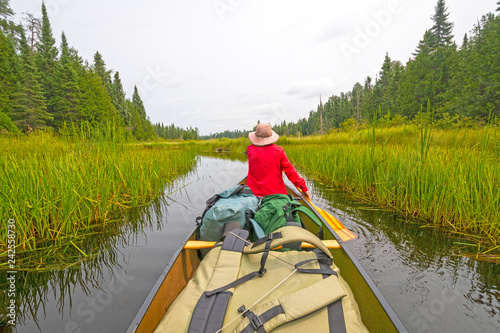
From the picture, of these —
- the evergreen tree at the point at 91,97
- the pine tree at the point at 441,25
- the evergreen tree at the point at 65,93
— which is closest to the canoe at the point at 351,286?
the evergreen tree at the point at 91,97

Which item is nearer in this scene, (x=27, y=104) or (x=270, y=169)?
(x=270, y=169)

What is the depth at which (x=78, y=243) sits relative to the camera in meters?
3.03

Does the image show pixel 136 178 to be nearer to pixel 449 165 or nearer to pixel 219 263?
pixel 219 263

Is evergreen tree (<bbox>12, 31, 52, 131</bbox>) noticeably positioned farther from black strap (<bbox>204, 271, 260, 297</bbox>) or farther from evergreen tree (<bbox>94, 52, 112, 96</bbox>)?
black strap (<bbox>204, 271, 260, 297</bbox>)

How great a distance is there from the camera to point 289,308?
3.80 ft

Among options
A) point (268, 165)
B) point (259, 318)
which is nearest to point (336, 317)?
point (259, 318)

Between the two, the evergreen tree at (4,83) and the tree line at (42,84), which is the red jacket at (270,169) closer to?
the tree line at (42,84)

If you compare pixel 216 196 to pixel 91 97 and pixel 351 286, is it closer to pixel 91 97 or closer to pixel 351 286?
pixel 351 286

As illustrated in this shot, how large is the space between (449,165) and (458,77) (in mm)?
38712

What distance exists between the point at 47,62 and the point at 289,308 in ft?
149

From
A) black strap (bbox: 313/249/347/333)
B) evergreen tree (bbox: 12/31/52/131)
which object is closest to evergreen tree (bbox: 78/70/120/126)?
evergreen tree (bbox: 12/31/52/131)

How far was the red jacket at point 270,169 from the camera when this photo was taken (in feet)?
11.5

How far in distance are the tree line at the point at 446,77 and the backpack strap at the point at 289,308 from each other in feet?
46.4

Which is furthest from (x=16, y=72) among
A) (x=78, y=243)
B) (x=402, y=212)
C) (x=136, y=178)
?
(x=402, y=212)
